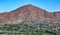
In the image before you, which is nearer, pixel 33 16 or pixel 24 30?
pixel 24 30

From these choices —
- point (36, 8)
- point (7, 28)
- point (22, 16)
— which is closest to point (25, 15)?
point (22, 16)

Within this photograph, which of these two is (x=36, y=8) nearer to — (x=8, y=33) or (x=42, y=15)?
(x=42, y=15)

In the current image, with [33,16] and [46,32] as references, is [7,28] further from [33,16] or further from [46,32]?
[33,16]

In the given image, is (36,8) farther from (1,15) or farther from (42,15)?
(1,15)

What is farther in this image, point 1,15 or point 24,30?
point 1,15

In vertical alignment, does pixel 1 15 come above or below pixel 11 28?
above

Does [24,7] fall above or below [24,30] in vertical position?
above

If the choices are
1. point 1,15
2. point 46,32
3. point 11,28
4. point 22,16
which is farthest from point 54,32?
point 1,15
